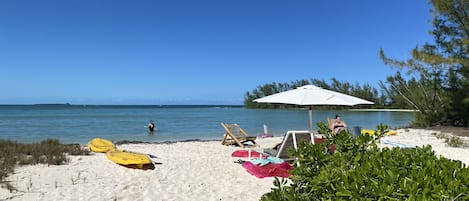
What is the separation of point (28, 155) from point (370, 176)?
765 centimetres

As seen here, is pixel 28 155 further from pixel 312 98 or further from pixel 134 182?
pixel 312 98

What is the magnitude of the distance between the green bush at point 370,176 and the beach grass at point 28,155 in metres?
4.83

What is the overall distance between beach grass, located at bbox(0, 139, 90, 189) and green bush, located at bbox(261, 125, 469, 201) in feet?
15.8

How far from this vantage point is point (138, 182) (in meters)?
5.56

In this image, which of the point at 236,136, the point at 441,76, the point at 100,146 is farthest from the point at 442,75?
the point at 100,146

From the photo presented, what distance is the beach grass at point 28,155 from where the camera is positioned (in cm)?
626

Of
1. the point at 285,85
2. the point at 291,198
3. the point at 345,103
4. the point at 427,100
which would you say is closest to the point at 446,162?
the point at 291,198

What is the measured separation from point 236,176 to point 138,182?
1.67 meters

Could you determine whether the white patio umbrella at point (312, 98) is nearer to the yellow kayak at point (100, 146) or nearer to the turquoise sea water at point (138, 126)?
the yellow kayak at point (100, 146)

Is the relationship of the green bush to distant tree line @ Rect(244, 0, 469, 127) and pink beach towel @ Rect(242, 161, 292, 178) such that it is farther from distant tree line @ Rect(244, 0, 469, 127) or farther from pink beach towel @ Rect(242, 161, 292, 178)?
distant tree line @ Rect(244, 0, 469, 127)

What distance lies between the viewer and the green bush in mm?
1653

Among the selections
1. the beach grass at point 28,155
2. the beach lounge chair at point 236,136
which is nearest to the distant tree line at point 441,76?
the beach lounge chair at point 236,136

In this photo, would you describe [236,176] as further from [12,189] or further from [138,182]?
[12,189]

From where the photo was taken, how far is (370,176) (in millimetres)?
1951
